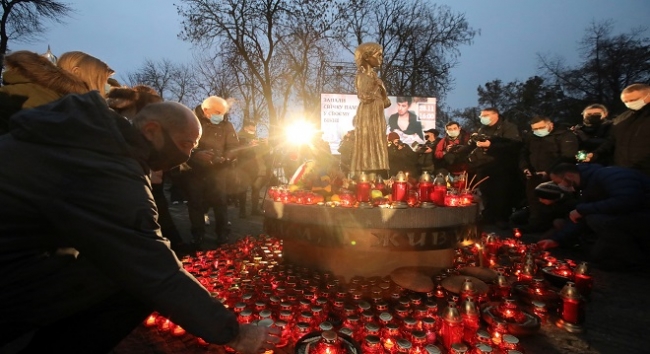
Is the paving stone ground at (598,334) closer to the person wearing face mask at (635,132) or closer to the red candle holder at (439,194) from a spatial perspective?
the red candle holder at (439,194)

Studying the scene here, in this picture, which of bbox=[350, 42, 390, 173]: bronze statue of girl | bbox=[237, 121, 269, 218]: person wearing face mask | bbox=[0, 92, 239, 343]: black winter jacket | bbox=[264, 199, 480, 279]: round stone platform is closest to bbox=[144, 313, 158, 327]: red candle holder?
bbox=[0, 92, 239, 343]: black winter jacket

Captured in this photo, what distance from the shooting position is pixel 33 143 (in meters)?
1.66

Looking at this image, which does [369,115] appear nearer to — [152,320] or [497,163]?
[497,163]

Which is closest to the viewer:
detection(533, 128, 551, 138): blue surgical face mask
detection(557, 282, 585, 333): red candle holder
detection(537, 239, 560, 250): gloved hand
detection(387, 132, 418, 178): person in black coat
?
detection(557, 282, 585, 333): red candle holder

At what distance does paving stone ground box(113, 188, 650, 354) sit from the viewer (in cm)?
277

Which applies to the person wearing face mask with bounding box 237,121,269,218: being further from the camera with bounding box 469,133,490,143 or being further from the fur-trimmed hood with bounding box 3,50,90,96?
the fur-trimmed hood with bounding box 3,50,90,96

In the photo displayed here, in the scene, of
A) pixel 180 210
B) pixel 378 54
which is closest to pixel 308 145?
pixel 180 210

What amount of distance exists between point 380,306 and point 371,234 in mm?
883

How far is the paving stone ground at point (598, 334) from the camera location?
9.09 feet

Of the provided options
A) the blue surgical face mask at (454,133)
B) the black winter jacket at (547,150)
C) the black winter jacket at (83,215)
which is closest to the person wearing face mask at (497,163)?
the black winter jacket at (547,150)

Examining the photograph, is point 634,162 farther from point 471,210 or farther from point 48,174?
point 48,174

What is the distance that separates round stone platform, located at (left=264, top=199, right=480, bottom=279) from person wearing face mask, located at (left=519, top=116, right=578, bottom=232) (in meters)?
3.68

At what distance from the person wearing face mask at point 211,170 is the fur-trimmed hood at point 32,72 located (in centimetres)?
281

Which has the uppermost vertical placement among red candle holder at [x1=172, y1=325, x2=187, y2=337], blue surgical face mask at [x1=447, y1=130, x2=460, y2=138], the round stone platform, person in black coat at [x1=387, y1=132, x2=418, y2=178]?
blue surgical face mask at [x1=447, y1=130, x2=460, y2=138]
